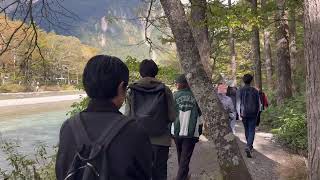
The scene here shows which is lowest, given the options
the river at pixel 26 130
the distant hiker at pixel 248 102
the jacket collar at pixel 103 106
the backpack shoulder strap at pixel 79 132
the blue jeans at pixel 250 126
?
A: the river at pixel 26 130

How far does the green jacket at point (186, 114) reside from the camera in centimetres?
566

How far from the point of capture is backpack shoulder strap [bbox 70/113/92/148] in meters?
2.03

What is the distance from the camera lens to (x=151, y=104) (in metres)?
4.60

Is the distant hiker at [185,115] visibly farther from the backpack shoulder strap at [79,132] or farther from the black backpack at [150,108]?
the backpack shoulder strap at [79,132]

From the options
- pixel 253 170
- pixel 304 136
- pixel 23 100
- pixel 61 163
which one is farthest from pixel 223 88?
pixel 23 100

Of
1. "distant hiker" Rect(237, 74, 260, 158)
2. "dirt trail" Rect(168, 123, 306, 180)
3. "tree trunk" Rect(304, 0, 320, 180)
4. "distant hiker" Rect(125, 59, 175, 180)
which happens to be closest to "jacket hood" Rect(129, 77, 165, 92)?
"distant hiker" Rect(125, 59, 175, 180)

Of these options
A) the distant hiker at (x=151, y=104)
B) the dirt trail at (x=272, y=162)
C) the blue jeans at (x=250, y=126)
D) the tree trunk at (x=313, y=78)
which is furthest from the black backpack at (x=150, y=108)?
the blue jeans at (x=250, y=126)

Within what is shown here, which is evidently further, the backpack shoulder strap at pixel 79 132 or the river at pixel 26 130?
the river at pixel 26 130

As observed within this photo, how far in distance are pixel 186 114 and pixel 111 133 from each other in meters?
3.73

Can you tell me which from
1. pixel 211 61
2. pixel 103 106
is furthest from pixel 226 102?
pixel 103 106

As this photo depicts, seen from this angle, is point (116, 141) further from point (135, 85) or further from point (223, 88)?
point (223, 88)

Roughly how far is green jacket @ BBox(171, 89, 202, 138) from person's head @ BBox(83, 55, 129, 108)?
355cm

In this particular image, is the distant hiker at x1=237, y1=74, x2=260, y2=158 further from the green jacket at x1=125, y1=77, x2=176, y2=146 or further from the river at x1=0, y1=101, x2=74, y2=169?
the river at x1=0, y1=101, x2=74, y2=169

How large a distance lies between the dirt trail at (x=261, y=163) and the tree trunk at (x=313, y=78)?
1030mm
